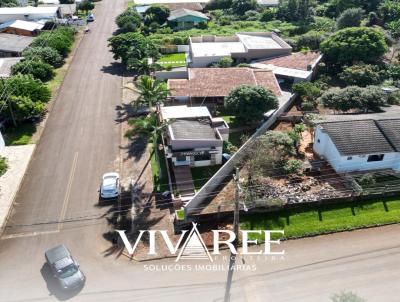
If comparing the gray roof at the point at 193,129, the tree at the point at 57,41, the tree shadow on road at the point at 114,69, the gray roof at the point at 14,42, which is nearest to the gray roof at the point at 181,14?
the tree at the point at 57,41

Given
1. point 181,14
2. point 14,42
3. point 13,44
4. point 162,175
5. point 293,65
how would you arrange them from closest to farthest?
point 162,175
point 293,65
point 13,44
point 14,42
point 181,14

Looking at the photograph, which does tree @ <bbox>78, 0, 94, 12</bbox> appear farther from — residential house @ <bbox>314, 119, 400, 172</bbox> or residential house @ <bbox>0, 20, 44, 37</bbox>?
residential house @ <bbox>314, 119, 400, 172</bbox>

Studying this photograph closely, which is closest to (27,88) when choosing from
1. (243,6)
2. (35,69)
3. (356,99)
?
(35,69)

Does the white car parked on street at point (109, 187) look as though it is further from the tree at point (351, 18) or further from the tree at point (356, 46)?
the tree at point (351, 18)

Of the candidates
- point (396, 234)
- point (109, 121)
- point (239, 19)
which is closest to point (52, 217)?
point (109, 121)

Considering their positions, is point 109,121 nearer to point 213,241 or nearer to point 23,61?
point 23,61

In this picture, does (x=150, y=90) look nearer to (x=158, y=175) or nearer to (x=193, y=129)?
(x=193, y=129)

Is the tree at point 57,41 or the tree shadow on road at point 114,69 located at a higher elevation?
the tree at point 57,41
